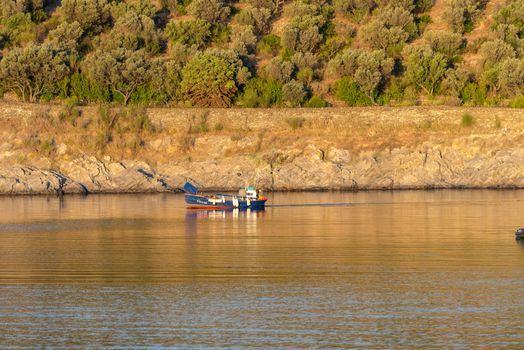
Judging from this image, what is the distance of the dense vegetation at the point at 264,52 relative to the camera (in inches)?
3570

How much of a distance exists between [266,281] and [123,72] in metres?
62.6

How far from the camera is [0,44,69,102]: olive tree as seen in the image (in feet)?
296

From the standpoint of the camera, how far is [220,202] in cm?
6312

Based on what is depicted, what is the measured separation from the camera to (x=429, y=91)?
301 feet

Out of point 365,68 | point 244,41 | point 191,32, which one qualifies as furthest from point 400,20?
point 191,32

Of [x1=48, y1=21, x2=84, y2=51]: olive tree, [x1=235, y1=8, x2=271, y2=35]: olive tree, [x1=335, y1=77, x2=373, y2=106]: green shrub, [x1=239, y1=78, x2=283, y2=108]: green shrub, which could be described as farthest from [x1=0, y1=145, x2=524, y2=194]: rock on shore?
[x1=235, y1=8, x2=271, y2=35]: olive tree

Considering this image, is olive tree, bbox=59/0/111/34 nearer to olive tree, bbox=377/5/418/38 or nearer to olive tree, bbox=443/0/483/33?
olive tree, bbox=377/5/418/38

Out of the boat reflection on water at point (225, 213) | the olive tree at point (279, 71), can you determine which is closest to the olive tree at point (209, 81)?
the olive tree at point (279, 71)

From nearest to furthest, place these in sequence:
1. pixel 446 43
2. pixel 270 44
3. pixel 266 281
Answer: pixel 266 281, pixel 446 43, pixel 270 44

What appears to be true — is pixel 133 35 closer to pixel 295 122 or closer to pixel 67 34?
pixel 67 34

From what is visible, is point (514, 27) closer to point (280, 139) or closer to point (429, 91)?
point (429, 91)

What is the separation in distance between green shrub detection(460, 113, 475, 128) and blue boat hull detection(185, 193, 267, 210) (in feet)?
84.7

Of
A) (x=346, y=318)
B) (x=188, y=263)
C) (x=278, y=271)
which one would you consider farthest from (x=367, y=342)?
(x=188, y=263)

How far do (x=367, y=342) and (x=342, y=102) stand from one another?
6979cm
